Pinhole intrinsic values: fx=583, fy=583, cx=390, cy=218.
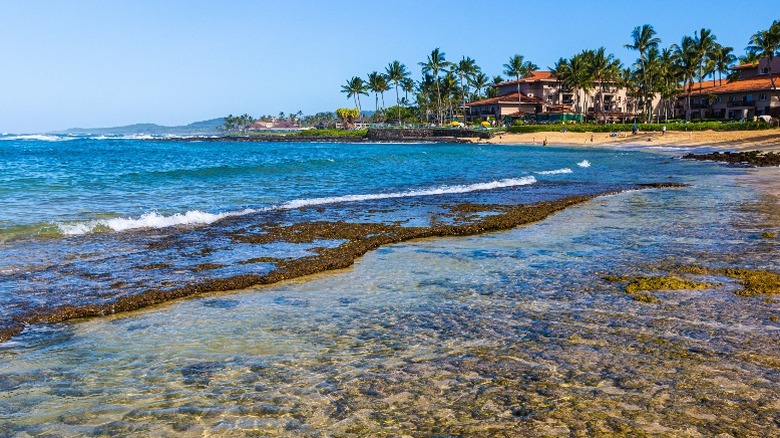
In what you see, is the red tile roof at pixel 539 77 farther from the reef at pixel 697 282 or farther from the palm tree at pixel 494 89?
the reef at pixel 697 282

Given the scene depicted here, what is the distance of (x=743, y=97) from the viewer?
9112 centimetres

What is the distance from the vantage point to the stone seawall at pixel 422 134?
112m

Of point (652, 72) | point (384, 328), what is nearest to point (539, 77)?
point (652, 72)

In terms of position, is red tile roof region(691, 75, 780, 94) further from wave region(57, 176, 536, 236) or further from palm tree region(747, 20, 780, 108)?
wave region(57, 176, 536, 236)

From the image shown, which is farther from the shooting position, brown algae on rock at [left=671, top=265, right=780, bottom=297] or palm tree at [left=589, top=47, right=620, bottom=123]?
palm tree at [left=589, top=47, right=620, bottom=123]

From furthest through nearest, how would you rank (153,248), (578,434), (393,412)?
(153,248)
(393,412)
(578,434)

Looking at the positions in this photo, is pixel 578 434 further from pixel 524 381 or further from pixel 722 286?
pixel 722 286

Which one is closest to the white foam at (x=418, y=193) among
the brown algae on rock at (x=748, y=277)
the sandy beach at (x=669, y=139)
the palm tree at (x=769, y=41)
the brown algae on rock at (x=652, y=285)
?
the brown algae on rock at (x=652, y=285)

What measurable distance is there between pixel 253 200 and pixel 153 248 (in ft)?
34.7

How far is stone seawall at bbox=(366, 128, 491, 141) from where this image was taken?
112375mm

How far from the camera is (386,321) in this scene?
25.3 ft

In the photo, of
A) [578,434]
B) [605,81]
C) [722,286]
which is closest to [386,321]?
[578,434]

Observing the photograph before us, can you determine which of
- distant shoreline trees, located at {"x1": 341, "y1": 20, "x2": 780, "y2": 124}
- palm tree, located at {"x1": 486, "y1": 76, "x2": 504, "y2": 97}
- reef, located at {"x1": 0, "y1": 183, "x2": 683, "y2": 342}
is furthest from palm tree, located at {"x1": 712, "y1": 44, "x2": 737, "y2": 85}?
reef, located at {"x1": 0, "y1": 183, "x2": 683, "y2": 342}

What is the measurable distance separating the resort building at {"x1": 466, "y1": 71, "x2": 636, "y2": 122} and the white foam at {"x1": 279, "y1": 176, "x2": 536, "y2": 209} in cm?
8780
